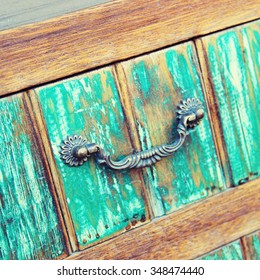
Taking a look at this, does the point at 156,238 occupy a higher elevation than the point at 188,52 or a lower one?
lower

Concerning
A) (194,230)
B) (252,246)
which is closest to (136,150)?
(194,230)

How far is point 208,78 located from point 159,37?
3.9 inches

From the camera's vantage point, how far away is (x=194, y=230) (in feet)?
2.83

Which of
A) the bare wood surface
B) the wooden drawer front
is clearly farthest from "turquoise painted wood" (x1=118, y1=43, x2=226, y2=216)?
the bare wood surface

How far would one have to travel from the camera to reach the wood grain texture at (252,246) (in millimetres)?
907

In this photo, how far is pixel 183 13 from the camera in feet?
2.61

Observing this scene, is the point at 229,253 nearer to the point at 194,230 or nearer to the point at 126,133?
the point at 194,230

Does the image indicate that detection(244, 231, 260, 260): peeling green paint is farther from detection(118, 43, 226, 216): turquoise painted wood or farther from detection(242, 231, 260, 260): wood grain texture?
detection(118, 43, 226, 216): turquoise painted wood

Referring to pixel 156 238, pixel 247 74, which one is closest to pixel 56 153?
pixel 156 238

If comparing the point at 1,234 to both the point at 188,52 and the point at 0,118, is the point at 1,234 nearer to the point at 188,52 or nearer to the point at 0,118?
the point at 0,118

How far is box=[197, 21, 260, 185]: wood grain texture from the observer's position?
2.70ft

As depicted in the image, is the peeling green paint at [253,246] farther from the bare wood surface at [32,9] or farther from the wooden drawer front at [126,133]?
the bare wood surface at [32,9]

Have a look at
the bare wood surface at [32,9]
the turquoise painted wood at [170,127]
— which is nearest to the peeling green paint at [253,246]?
the turquoise painted wood at [170,127]

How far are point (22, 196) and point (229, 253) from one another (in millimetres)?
355
